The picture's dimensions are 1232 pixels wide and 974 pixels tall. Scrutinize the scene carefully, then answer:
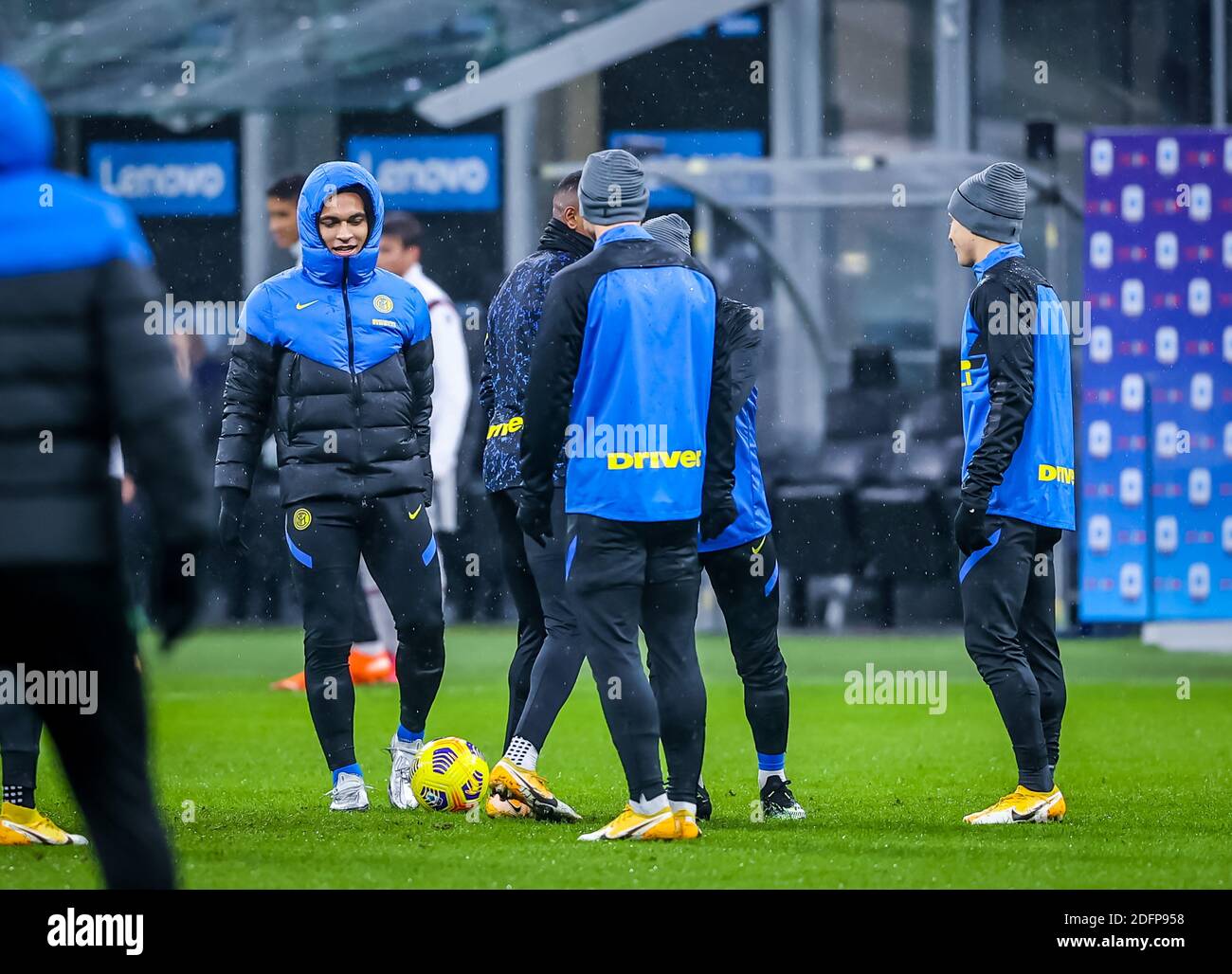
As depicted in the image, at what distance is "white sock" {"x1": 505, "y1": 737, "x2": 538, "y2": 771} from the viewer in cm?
674

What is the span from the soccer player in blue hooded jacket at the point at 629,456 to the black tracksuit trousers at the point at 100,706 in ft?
7.27

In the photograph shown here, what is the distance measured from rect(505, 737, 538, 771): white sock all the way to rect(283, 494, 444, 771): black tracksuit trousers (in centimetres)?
48

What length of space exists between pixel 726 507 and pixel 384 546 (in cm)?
134

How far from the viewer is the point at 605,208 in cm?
607

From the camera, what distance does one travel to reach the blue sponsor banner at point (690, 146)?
16.1 metres

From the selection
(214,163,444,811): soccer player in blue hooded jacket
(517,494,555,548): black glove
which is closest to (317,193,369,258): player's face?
(214,163,444,811): soccer player in blue hooded jacket

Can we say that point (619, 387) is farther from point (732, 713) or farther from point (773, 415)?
point (773, 415)

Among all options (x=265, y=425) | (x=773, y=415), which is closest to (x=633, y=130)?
(x=773, y=415)

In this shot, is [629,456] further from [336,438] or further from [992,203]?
[992,203]

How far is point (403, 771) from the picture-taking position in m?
7.07

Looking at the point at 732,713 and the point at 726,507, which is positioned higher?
the point at 726,507

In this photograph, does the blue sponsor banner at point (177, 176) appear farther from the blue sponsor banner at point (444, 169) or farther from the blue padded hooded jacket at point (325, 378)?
the blue padded hooded jacket at point (325, 378)

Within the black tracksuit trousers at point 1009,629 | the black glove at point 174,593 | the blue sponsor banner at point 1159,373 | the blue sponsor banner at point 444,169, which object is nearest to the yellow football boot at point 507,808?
the black tracksuit trousers at point 1009,629
